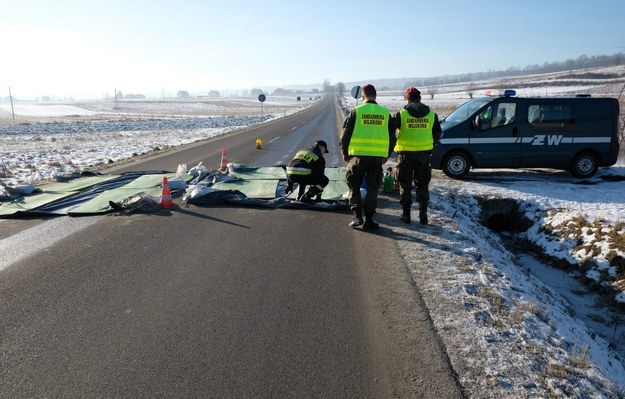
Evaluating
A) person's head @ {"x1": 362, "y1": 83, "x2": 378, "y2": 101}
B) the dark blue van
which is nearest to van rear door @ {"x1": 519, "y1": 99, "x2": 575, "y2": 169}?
the dark blue van

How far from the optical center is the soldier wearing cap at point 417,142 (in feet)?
22.8

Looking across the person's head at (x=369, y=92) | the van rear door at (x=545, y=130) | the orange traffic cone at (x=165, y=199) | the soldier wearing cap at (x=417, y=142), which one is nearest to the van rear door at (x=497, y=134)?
the van rear door at (x=545, y=130)

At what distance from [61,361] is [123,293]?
1237 mm

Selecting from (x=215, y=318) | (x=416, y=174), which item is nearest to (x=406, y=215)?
(x=416, y=174)

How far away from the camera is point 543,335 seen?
3855 millimetres

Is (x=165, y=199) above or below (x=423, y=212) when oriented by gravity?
below

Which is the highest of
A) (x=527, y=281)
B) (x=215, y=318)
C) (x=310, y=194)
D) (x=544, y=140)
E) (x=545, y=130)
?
(x=545, y=130)

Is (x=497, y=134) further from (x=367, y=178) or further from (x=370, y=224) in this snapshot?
(x=370, y=224)

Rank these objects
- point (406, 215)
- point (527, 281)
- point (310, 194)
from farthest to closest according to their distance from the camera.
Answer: point (310, 194) → point (406, 215) → point (527, 281)

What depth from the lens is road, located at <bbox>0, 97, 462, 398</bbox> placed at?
3086 millimetres

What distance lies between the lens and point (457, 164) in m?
11.5

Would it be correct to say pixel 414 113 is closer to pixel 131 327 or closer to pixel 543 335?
pixel 543 335

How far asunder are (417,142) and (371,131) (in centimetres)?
94

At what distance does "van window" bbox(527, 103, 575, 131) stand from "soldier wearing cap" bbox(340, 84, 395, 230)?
6383mm
